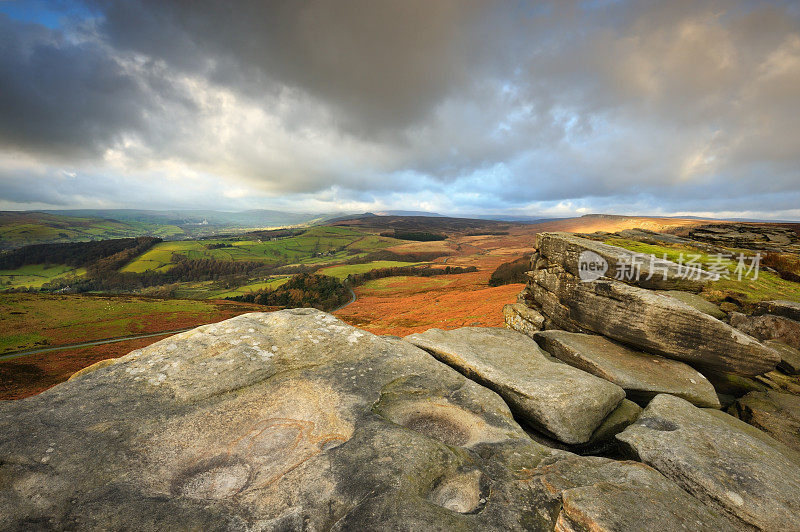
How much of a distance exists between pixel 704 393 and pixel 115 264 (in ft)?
749

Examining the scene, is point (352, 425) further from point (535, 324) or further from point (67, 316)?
point (67, 316)

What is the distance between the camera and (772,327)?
11.6m

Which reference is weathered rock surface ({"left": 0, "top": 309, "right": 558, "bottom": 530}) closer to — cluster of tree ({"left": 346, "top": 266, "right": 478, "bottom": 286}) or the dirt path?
the dirt path

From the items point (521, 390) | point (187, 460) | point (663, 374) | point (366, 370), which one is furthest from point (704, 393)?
point (187, 460)

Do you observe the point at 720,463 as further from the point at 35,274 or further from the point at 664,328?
the point at 35,274

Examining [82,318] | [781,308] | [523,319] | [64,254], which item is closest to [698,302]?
[781,308]

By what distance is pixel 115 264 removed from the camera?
522 ft

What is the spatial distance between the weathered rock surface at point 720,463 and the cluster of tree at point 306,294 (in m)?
75.9

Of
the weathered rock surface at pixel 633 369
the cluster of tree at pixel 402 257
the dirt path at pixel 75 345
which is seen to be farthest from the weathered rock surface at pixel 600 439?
the cluster of tree at pixel 402 257

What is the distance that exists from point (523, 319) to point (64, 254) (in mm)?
270003

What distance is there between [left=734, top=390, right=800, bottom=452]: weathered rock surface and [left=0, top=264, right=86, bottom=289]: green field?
8560 inches

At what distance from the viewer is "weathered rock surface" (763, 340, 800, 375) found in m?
10.2

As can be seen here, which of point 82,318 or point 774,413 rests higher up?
point 774,413

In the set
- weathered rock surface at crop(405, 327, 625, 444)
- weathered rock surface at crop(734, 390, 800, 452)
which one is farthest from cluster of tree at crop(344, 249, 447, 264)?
weathered rock surface at crop(734, 390, 800, 452)
